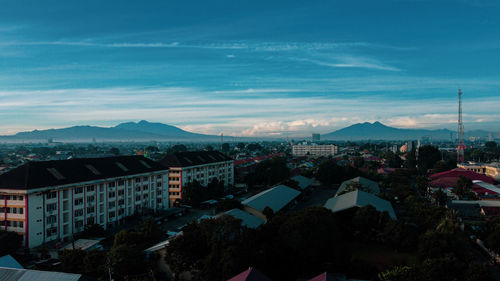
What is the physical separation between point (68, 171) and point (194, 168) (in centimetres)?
1245

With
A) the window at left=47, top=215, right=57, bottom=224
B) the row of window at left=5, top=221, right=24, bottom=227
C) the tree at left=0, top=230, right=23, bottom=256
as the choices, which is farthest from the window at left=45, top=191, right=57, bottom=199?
the tree at left=0, top=230, right=23, bottom=256

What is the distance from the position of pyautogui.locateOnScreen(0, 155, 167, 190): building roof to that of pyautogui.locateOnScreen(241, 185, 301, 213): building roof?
8.06 m

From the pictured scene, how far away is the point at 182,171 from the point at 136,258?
16.9m

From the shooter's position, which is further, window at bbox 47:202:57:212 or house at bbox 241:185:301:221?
house at bbox 241:185:301:221

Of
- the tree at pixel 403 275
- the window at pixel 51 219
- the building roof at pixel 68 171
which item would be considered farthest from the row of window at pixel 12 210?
the tree at pixel 403 275

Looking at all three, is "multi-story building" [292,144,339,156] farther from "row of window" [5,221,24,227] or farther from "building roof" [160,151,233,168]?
"row of window" [5,221,24,227]

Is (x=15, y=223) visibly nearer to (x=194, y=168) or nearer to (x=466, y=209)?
(x=194, y=168)

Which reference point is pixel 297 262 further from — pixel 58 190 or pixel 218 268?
pixel 58 190

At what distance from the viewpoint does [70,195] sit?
19.7 metres

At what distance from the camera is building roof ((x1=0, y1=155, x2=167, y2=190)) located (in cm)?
1805

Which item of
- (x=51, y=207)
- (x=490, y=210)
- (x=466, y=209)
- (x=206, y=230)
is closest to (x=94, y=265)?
(x=206, y=230)

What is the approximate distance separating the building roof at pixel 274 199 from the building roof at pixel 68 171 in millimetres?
8056

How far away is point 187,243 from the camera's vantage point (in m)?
13.1

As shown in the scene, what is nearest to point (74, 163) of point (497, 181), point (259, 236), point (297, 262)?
point (259, 236)
